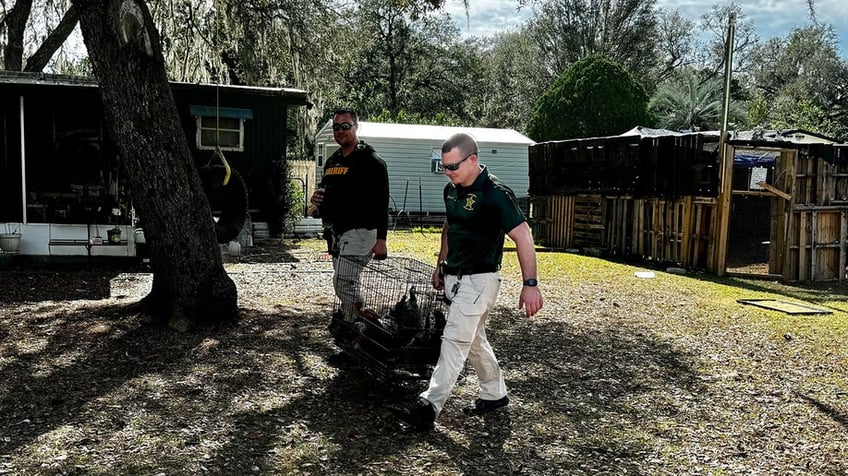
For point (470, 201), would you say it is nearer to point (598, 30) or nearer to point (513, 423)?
point (513, 423)

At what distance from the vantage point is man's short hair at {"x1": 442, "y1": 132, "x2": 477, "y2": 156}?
12.7 feet

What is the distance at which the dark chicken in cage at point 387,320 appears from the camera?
14.1 ft

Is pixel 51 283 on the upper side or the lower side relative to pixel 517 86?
lower

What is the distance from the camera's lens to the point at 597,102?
24594 mm

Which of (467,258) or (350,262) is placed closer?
(467,258)

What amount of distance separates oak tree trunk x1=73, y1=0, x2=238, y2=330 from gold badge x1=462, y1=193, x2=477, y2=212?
2826 mm

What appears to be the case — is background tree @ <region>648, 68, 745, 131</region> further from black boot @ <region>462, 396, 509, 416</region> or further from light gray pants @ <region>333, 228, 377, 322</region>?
black boot @ <region>462, 396, 509, 416</region>

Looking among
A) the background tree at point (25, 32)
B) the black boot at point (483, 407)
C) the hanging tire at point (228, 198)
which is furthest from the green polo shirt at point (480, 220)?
the background tree at point (25, 32)

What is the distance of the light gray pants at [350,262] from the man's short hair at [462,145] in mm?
1358

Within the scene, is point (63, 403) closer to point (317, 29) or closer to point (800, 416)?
point (800, 416)

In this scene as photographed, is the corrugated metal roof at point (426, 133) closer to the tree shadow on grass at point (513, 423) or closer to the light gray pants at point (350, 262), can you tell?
the light gray pants at point (350, 262)

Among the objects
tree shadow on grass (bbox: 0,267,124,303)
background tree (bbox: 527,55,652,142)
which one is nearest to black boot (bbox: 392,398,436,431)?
tree shadow on grass (bbox: 0,267,124,303)

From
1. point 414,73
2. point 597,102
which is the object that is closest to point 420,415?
point 597,102

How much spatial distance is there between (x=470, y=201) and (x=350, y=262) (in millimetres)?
1372
